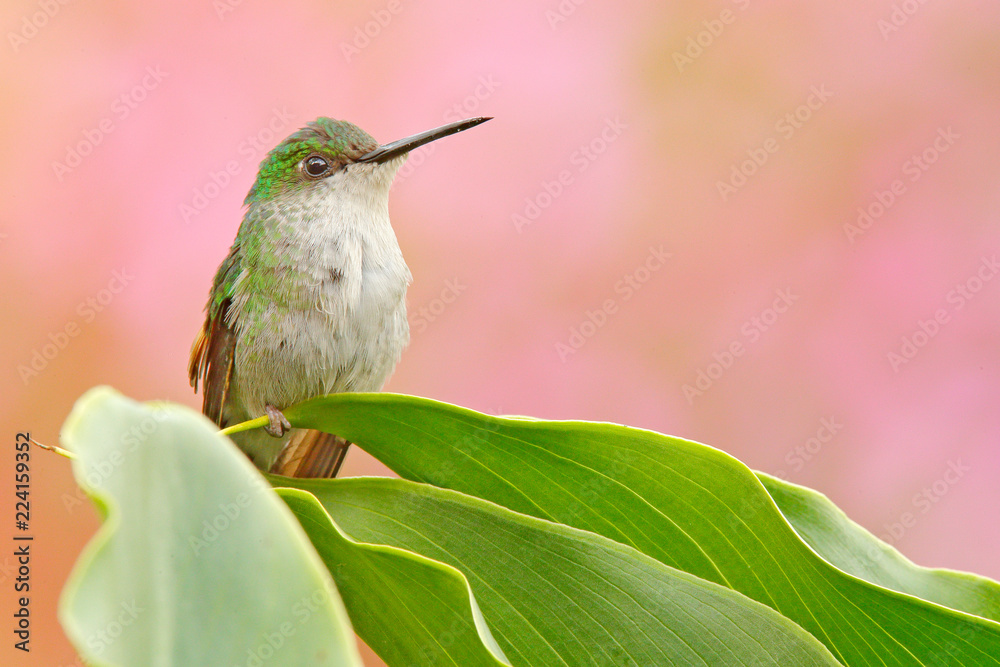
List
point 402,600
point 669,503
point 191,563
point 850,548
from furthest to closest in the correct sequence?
point 850,548, point 669,503, point 402,600, point 191,563

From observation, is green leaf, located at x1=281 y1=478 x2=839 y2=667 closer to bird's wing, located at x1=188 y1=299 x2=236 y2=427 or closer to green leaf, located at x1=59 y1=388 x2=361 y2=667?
green leaf, located at x1=59 y1=388 x2=361 y2=667

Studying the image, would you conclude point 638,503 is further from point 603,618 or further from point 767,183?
point 767,183

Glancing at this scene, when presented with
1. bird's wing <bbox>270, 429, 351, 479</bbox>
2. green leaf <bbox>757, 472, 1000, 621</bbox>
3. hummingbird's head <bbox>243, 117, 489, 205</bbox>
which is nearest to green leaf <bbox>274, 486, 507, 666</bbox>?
green leaf <bbox>757, 472, 1000, 621</bbox>

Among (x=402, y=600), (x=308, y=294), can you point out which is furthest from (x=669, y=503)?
(x=308, y=294)

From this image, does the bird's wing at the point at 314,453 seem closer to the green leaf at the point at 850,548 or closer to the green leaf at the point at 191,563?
the green leaf at the point at 850,548

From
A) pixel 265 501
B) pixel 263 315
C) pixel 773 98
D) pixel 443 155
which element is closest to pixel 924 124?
pixel 773 98

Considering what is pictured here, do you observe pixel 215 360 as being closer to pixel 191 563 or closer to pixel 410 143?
pixel 410 143
